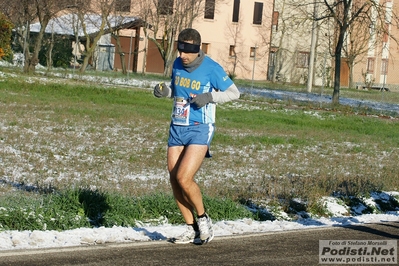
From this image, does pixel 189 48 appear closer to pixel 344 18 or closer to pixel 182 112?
pixel 182 112

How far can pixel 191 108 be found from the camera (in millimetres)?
7637

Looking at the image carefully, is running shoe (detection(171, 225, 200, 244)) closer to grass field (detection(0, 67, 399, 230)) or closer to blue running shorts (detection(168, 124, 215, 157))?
blue running shorts (detection(168, 124, 215, 157))

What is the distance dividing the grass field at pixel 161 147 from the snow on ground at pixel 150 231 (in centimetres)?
100

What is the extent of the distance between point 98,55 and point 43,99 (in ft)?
98.2

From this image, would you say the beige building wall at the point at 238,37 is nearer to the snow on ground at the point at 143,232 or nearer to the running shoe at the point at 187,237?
the snow on ground at the point at 143,232

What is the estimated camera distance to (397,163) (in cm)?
1862

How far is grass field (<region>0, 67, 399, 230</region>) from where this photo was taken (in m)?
12.6

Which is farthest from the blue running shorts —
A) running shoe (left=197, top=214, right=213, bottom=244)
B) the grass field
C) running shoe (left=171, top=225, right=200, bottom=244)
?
the grass field

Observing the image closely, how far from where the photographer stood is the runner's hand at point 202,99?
7453mm

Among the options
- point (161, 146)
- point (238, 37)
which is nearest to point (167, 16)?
point (238, 37)

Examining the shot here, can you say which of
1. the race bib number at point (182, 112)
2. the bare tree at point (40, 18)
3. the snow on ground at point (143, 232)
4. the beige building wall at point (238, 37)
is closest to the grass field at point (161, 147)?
the snow on ground at point (143, 232)

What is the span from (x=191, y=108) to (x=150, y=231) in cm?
156

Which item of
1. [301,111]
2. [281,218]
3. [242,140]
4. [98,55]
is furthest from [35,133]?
[98,55]

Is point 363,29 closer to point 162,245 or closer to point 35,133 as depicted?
point 35,133
